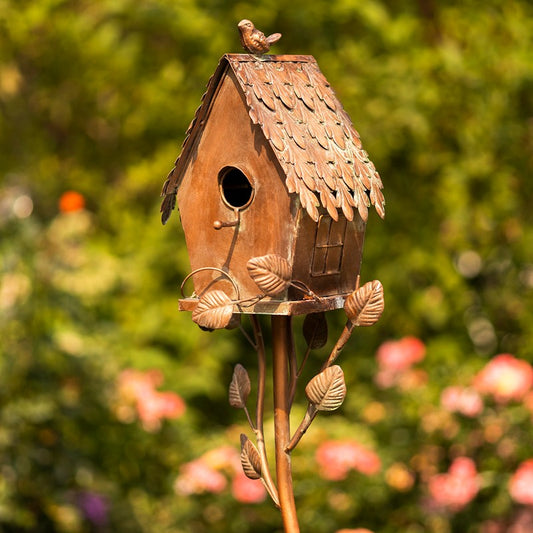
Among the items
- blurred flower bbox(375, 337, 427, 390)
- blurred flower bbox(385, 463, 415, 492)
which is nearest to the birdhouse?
blurred flower bbox(385, 463, 415, 492)

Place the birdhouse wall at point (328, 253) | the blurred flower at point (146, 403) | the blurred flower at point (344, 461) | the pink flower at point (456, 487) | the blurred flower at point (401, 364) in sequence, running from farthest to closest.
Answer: the blurred flower at point (401, 364) < the blurred flower at point (146, 403) < the blurred flower at point (344, 461) < the pink flower at point (456, 487) < the birdhouse wall at point (328, 253)

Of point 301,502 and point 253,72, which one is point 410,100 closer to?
point 301,502

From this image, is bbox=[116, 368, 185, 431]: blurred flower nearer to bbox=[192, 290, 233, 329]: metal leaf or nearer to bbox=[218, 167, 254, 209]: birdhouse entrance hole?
bbox=[218, 167, 254, 209]: birdhouse entrance hole

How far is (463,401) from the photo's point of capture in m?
3.55

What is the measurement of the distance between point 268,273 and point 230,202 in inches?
11.9

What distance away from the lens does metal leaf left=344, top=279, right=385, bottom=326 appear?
5.40ft

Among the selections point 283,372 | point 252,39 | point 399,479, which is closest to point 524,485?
point 399,479

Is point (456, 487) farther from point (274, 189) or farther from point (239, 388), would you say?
point (274, 189)

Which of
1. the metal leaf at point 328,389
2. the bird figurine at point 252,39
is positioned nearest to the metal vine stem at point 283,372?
the metal leaf at point 328,389

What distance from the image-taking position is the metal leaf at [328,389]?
1643mm

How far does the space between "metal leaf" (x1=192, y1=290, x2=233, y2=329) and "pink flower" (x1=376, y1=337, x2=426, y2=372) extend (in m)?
2.39

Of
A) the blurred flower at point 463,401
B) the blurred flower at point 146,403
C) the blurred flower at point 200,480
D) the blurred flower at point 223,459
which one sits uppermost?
the blurred flower at point 146,403

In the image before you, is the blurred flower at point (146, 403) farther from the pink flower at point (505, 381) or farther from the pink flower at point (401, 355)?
the pink flower at point (505, 381)

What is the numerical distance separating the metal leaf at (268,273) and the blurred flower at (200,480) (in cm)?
200
